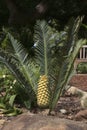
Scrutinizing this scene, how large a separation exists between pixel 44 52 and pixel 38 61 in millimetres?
252

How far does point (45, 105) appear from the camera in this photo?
24.9ft

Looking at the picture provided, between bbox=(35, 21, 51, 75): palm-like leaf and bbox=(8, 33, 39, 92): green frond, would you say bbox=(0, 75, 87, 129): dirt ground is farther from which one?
bbox=(35, 21, 51, 75): palm-like leaf

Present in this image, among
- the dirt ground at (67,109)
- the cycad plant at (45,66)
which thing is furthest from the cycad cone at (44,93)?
the dirt ground at (67,109)

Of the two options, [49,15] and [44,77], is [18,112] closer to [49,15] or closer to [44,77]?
[44,77]

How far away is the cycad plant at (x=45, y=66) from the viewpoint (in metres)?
7.52

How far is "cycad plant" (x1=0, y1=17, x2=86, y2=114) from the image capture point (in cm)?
752

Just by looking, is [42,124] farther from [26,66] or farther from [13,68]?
[26,66]

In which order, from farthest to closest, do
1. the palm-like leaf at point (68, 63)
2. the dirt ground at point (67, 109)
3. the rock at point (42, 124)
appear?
1. the palm-like leaf at point (68, 63)
2. the dirt ground at point (67, 109)
3. the rock at point (42, 124)

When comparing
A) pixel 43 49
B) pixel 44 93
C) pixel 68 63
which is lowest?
pixel 44 93

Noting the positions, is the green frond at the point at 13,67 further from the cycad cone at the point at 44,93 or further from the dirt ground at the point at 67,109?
the dirt ground at the point at 67,109

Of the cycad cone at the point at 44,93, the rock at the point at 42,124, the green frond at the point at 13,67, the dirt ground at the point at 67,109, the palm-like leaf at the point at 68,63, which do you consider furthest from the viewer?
the green frond at the point at 13,67

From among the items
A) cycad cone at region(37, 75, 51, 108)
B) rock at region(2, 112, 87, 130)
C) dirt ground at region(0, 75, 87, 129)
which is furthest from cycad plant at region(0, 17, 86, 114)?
rock at region(2, 112, 87, 130)

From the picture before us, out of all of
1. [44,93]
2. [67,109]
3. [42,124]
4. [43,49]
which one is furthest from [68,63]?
[42,124]

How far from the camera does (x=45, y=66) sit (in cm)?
800
